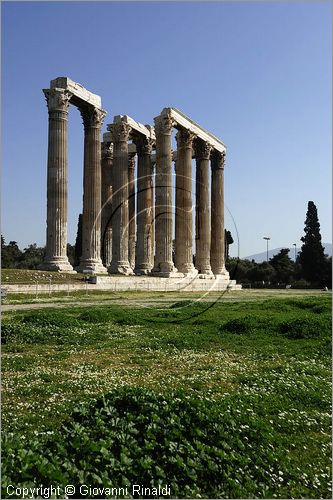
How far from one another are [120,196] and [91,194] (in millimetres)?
8280

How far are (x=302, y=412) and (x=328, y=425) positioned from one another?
596 millimetres

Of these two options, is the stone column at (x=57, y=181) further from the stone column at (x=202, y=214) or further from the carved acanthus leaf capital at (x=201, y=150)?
the carved acanthus leaf capital at (x=201, y=150)

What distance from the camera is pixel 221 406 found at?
8500 mm

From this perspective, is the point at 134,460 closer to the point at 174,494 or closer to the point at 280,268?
the point at 174,494

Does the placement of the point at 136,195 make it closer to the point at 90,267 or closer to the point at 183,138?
the point at 183,138

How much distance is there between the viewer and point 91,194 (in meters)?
47.6

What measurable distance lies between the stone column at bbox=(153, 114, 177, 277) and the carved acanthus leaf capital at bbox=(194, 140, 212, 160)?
9347 millimetres

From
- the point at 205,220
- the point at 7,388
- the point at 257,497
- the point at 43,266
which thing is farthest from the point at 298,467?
the point at 205,220

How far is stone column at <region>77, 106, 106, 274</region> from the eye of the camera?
153ft

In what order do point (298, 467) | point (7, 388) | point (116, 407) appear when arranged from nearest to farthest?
1. point (298, 467)
2. point (116, 407)
3. point (7, 388)

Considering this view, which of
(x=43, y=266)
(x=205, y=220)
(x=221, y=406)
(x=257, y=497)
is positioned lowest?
(x=257, y=497)

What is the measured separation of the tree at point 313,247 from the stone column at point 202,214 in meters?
34.1

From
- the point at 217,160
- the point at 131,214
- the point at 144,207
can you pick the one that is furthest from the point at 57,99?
the point at 217,160

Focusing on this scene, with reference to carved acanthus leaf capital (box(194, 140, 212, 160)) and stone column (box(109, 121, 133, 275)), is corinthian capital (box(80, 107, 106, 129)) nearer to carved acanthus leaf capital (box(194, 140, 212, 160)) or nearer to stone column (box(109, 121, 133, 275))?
stone column (box(109, 121, 133, 275))
